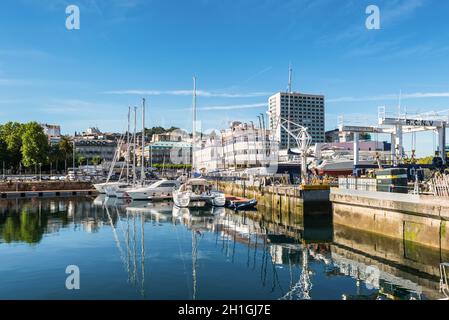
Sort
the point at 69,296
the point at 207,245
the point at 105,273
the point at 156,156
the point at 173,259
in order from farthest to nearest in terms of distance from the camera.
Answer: the point at 156,156 → the point at 207,245 → the point at 173,259 → the point at 105,273 → the point at 69,296

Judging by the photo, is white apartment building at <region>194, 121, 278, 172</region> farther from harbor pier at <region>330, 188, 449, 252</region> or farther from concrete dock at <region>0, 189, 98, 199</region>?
harbor pier at <region>330, 188, 449, 252</region>

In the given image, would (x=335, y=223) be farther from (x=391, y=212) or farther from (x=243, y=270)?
(x=243, y=270)

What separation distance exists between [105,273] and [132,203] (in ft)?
141

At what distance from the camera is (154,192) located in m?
69.1

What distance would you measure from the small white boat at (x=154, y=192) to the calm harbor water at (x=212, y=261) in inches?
926

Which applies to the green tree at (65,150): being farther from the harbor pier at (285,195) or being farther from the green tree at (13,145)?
the harbor pier at (285,195)

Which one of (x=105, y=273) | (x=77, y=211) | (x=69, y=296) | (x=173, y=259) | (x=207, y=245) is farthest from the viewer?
(x=77, y=211)

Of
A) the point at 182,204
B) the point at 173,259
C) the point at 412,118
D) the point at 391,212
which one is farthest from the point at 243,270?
the point at 182,204

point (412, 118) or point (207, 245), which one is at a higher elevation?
point (412, 118)

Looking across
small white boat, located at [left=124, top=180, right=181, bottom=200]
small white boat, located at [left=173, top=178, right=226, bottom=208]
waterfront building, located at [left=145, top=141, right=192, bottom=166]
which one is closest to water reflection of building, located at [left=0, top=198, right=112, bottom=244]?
small white boat, located at [left=124, top=180, right=181, bottom=200]

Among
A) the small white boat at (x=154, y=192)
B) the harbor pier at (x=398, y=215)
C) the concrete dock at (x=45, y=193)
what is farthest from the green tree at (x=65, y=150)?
the harbor pier at (x=398, y=215)

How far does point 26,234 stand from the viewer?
123ft

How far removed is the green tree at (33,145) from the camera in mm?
107438

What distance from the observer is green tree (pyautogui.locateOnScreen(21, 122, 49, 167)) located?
107m
